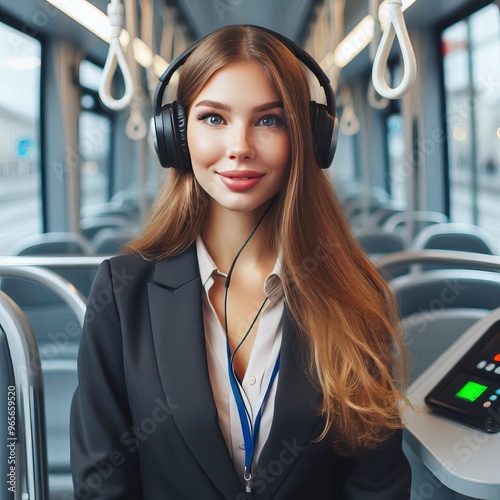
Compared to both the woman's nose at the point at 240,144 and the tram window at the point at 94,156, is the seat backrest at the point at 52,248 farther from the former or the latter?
the woman's nose at the point at 240,144

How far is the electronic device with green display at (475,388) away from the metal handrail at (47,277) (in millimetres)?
826

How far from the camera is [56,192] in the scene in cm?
435

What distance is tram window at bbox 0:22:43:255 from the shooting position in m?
3.64

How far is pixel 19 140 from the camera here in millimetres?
3893

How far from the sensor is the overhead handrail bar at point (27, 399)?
1.21 metres

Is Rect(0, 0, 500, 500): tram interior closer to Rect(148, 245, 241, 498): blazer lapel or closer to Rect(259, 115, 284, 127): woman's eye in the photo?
Rect(148, 245, 241, 498): blazer lapel

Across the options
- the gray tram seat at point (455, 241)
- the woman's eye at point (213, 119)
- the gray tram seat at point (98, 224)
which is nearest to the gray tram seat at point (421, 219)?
the gray tram seat at point (455, 241)

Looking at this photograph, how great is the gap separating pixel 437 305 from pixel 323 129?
1.28 m

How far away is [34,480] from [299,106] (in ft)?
2.96

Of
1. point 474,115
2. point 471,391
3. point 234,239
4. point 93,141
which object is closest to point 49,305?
point 234,239

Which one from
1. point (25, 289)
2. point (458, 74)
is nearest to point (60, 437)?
point (25, 289)

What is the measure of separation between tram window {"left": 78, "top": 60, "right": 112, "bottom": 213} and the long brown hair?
3.55 m

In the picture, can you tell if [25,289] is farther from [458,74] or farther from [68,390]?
[458,74]

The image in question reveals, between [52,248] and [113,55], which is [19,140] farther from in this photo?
[113,55]
